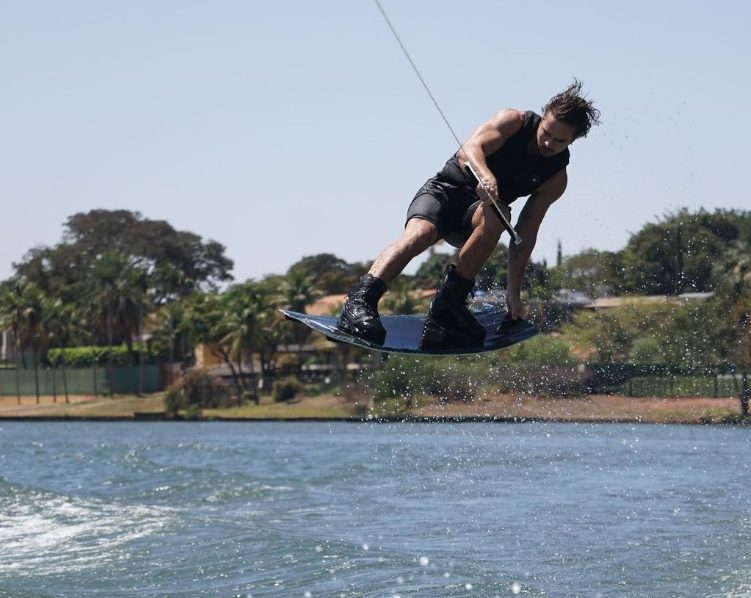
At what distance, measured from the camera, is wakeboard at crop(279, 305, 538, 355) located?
31.7ft

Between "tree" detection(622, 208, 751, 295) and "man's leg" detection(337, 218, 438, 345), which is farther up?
"tree" detection(622, 208, 751, 295)

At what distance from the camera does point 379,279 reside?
9.45m

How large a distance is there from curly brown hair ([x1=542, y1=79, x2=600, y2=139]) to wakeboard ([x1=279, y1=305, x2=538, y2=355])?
5.82 ft

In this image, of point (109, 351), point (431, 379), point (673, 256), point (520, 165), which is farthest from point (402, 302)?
point (520, 165)

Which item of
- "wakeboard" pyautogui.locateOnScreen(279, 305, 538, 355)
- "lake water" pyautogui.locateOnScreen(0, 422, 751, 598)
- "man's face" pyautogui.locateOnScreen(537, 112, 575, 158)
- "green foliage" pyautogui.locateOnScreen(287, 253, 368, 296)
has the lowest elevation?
"lake water" pyautogui.locateOnScreen(0, 422, 751, 598)

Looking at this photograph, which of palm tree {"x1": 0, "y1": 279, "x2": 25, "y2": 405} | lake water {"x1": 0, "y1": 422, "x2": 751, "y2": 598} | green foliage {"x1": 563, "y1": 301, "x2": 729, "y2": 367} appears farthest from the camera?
palm tree {"x1": 0, "y1": 279, "x2": 25, "y2": 405}

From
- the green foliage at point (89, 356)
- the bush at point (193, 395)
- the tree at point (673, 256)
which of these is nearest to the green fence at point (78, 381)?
the green foliage at point (89, 356)

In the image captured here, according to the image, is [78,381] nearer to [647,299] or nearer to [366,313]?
[647,299]

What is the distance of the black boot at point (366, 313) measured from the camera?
9430 millimetres

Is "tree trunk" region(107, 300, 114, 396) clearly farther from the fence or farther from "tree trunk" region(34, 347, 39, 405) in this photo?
the fence

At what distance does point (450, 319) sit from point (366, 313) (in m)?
0.76

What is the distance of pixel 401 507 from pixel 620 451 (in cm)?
1047

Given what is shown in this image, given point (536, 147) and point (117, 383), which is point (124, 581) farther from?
point (117, 383)

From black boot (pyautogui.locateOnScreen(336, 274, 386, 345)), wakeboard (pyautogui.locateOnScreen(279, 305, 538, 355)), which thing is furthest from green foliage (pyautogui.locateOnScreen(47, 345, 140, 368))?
black boot (pyautogui.locateOnScreen(336, 274, 386, 345))
